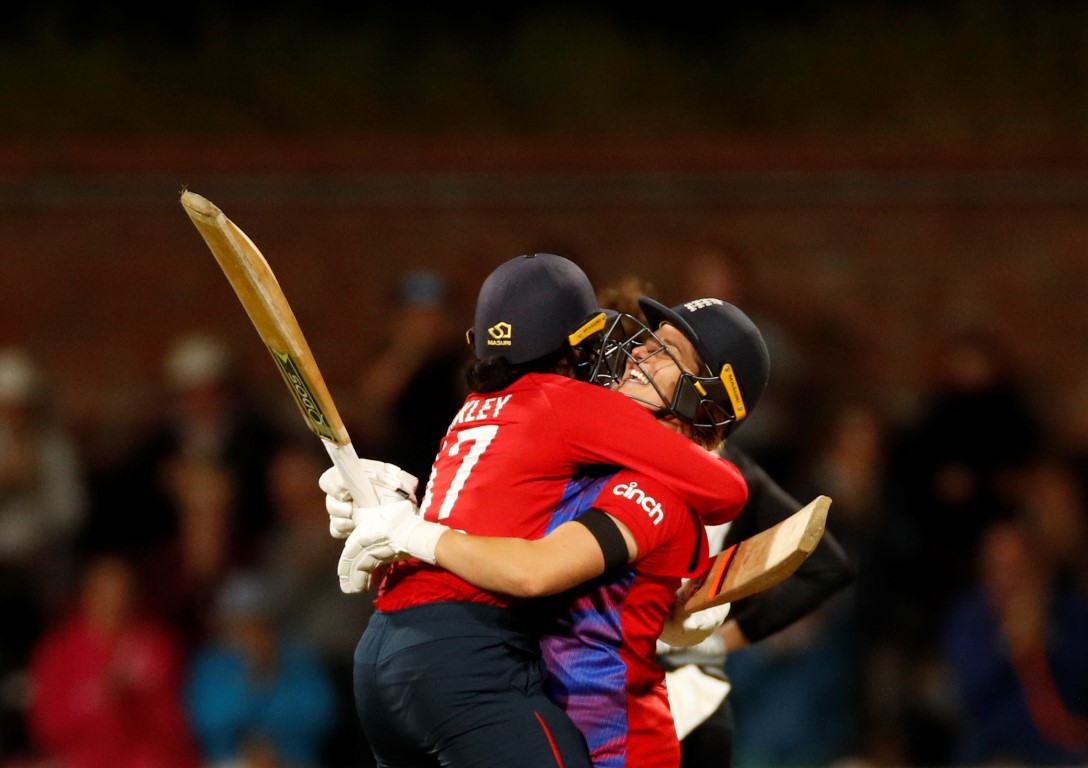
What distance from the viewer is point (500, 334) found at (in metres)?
3.08

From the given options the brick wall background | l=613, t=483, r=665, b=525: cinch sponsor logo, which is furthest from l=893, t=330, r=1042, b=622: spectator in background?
l=613, t=483, r=665, b=525: cinch sponsor logo

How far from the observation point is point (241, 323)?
7750 millimetres

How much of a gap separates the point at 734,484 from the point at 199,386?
167 inches

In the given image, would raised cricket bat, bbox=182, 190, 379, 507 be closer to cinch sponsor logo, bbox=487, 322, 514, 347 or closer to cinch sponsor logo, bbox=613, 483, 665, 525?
cinch sponsor logo, bbox=487, 322, 514, 347

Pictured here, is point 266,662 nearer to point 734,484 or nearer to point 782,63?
point 734,484

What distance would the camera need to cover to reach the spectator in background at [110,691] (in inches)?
245

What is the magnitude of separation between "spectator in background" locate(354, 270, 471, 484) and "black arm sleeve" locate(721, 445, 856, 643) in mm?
972

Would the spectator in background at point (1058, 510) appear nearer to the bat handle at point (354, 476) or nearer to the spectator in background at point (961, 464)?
the spectator in background at point (961, 464)

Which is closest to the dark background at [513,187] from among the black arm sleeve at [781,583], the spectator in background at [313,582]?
the spectator in background at [313,582]

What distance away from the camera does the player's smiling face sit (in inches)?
126

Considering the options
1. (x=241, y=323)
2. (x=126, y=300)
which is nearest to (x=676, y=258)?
(x=241, y=323)

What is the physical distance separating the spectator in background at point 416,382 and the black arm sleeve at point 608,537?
1520mm

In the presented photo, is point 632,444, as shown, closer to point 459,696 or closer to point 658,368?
point 658,368

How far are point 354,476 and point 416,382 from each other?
1.86 meters
